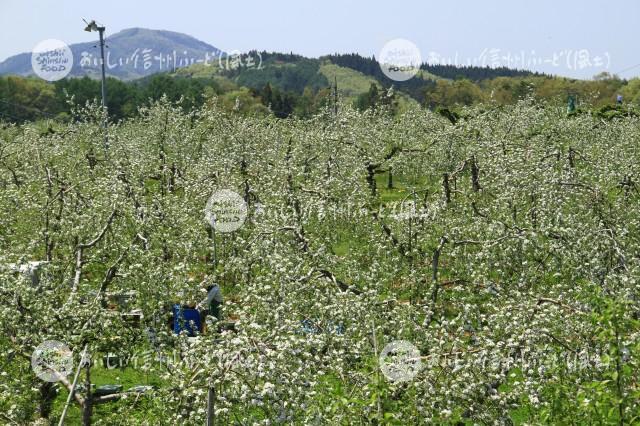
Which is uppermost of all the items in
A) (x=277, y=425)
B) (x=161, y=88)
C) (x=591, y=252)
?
(x=161, y=88)

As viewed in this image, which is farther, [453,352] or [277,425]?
[453,352]

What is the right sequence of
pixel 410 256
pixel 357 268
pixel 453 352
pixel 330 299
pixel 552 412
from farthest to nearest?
pixel 410 256
pixel 357 268
pixel 330 299
pixel 453 352
pixel 552 412

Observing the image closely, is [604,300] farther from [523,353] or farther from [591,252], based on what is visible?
[591,252]

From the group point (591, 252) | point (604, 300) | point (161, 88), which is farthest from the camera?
point (161, 88)

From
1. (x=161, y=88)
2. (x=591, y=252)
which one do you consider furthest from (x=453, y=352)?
(x=161, y=88)

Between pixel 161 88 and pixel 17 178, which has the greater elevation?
pixel 161 88

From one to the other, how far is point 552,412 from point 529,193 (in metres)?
8.32

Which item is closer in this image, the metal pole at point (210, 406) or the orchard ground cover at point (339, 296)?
the metal pole at point (210, 406)

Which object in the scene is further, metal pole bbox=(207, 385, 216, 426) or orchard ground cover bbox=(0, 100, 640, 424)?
orchard ground cover bbox=(0, 100, 640, 424)

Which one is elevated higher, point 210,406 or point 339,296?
point 339,296

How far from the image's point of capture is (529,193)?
48.2 ft

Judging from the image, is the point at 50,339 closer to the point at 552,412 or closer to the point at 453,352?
the point at 453,352

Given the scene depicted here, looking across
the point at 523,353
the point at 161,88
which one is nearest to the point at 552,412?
the point at 523,353

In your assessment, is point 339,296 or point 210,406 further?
point 339,296
